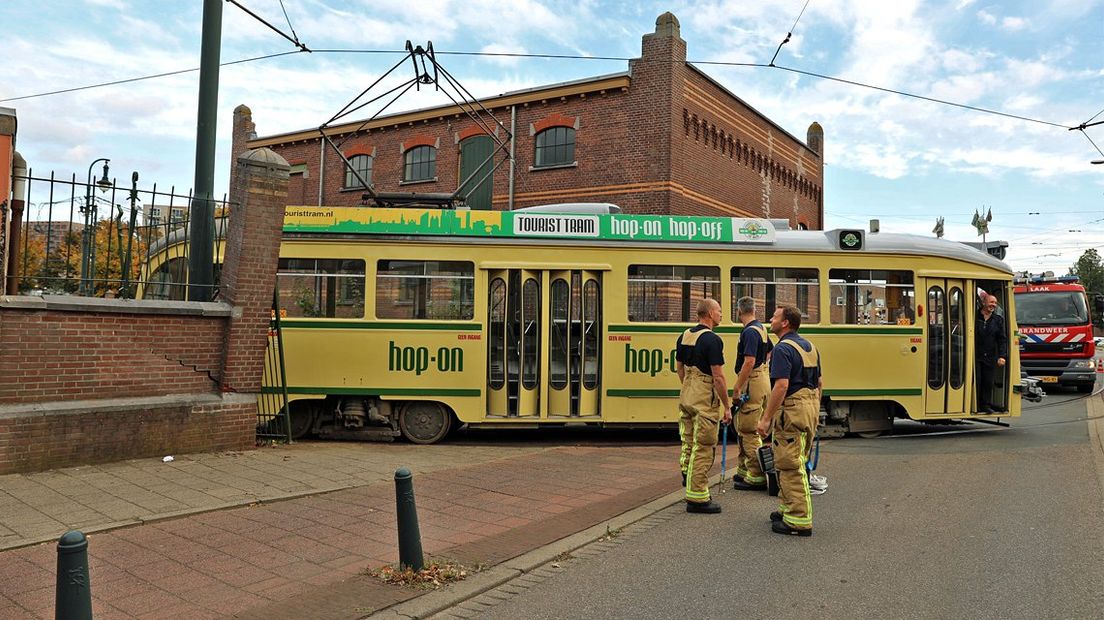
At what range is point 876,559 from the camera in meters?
5.53

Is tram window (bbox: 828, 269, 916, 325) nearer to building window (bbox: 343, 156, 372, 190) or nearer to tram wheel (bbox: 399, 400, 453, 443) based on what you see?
tram wheel (bbox: 399, 400, 453, 443)

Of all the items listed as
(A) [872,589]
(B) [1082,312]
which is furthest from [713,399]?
(B) [1082,312]

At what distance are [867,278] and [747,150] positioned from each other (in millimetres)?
15143

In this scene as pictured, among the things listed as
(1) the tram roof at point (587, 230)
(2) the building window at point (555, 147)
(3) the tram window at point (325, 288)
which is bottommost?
(3) the tram window at point (325, 288)

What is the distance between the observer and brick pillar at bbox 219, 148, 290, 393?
894 centimetres

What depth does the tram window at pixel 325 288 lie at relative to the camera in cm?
1031

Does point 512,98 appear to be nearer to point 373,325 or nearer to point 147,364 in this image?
point 373,325

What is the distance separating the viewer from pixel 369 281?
1037cm

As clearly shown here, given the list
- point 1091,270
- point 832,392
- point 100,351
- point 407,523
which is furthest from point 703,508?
point 1091,270

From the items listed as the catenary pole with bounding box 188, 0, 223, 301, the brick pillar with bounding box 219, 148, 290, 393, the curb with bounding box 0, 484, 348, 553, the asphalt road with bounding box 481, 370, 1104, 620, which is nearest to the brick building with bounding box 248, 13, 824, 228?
the catenary pole with bounding box 188, 0, 223, 301

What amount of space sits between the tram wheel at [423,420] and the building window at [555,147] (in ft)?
42.6

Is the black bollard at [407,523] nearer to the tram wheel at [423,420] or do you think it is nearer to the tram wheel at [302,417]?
the tram wheel at [423,420]

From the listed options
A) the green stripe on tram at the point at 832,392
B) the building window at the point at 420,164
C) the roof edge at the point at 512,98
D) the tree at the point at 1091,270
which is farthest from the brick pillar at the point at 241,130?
the tree at the point at 1091,270

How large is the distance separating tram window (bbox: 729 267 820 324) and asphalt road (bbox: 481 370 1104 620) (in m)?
2.82
